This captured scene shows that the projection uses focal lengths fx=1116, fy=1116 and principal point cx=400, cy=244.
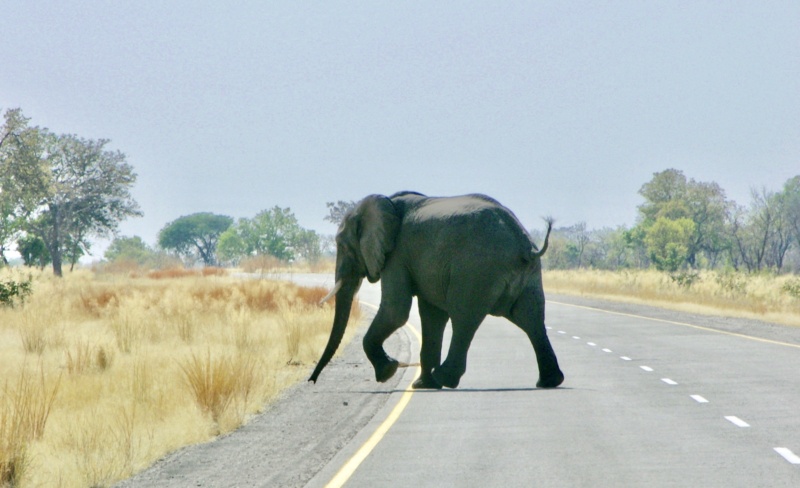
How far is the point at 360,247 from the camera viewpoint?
14320 mm

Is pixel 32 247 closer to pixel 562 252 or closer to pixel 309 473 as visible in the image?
pixel 562 252

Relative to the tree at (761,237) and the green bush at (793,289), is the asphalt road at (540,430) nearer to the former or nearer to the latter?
the green bush at (793,289)

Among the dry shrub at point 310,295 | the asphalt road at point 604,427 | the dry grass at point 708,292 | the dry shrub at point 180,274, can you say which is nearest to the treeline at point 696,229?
the dry grass at point 708,292

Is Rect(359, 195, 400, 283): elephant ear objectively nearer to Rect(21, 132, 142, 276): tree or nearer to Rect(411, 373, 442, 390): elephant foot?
Rect(411, 373, 442, 390): elephant foot

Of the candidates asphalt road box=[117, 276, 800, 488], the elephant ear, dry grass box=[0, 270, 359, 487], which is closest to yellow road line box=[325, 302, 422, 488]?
asphalt road box=[117, 276, 800, 488]

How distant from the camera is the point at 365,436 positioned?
11094mm

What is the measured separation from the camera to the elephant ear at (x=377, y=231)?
1397cm

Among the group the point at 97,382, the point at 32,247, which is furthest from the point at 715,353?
the point at 32,247

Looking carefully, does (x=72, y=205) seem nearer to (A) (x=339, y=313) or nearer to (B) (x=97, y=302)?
(B) (x=97, y=302)

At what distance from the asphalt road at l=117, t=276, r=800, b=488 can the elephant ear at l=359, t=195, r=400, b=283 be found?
69.9 inches

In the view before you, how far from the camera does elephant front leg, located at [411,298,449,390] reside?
14438mm

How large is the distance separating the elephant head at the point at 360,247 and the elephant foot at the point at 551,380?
2648mm

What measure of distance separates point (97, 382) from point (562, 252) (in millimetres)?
101776

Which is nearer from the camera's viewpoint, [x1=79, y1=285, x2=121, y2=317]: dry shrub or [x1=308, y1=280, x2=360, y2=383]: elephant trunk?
[x1=308, y1=280, x2=360, y2=383]: elephant trunk
